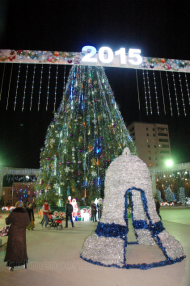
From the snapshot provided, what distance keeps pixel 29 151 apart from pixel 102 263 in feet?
72.3

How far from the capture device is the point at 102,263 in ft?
14.2

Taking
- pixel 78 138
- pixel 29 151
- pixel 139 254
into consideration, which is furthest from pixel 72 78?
pixel 29 151

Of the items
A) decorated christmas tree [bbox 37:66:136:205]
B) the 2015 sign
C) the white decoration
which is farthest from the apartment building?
the white decoration

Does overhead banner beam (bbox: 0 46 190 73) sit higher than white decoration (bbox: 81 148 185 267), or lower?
higher

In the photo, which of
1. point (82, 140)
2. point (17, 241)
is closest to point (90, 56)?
point (82, 140)

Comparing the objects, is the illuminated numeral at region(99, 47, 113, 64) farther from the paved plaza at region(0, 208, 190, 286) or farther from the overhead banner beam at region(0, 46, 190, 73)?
the paved plaza at region(0, 208, 190, 286)

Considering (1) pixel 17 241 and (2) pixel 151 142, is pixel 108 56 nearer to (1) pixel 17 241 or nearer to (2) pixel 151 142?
(1) pixel 17 241

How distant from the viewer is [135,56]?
852cm

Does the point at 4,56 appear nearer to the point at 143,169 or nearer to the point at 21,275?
the point at 143,169

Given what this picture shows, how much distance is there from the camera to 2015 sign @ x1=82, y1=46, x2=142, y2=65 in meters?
8.42

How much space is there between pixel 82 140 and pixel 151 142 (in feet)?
170

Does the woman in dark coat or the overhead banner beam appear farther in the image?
the overhead banner beam

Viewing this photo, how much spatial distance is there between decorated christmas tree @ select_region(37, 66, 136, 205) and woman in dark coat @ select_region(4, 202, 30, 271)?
8.01 m

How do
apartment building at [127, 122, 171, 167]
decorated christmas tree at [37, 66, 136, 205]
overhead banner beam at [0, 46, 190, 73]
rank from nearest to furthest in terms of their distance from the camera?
overhead banner beam at [0, 46, 190, 73] < decorated christmas tree at [37, 66, 136, 205] < apartment building at [127, 122, 171, 167]
